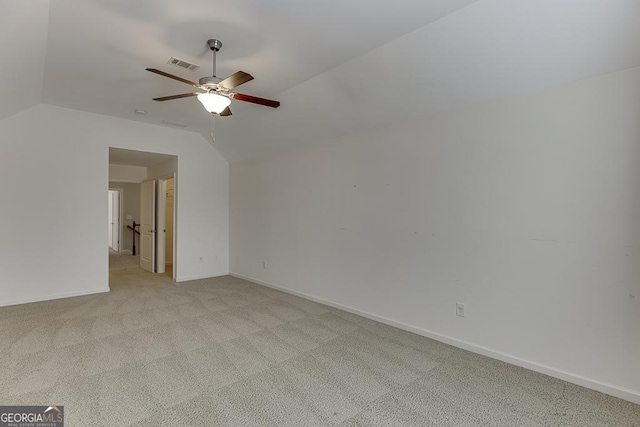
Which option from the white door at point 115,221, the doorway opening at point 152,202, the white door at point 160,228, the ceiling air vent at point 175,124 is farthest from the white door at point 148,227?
the white door at point 115,221

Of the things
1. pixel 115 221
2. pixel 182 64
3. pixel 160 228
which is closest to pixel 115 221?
pixel 115 221

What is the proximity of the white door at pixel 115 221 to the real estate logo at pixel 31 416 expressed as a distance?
905 cm

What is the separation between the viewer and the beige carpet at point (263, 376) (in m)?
1.99

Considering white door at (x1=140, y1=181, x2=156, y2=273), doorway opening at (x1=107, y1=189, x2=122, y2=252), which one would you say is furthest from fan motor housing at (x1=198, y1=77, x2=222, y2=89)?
doorway opening at (x1=107, y1=189, x2=122, y2=252)

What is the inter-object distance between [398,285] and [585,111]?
7.50 feet

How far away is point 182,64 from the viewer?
122 inches

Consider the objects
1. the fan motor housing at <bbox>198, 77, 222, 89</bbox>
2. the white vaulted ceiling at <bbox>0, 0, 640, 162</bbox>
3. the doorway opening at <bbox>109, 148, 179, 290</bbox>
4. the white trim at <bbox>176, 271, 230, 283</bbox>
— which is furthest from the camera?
the doorway opening at <bbox>109, 148, 179, 290</bbox>

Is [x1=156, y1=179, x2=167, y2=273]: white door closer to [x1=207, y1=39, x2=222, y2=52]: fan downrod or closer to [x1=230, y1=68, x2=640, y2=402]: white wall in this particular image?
[x1=230, y1=68, x2=640, y2=402]: white wall

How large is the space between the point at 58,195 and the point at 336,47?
4.56 metres

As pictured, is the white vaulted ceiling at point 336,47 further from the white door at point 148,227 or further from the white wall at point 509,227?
the white door at point 148,227

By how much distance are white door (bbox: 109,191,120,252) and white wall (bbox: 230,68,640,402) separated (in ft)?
28.7

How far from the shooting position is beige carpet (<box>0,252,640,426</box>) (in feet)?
6.52

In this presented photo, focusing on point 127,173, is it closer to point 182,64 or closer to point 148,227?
point 148,227

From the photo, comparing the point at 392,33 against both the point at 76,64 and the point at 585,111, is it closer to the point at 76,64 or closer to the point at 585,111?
the point at 585,111
